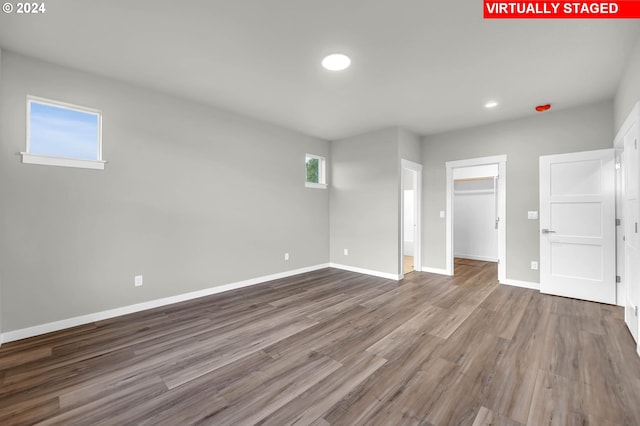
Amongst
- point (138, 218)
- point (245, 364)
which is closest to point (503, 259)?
point (245, 364)

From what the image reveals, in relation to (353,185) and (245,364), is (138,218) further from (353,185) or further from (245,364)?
(353,185)

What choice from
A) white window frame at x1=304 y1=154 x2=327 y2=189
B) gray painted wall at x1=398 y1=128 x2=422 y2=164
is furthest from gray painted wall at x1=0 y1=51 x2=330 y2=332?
white window frame at x1=304 y1=154 x2=327 y2=189

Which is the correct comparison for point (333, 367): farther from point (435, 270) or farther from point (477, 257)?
point (477, 257)

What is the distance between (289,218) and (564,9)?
431 cm

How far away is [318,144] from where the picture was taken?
18.9 feet

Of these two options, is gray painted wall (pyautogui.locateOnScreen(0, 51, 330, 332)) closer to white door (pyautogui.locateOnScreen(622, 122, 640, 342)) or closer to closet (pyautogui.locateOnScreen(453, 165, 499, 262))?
white door (pyautogui.locateOnScreen(622, 122, 640, 342))

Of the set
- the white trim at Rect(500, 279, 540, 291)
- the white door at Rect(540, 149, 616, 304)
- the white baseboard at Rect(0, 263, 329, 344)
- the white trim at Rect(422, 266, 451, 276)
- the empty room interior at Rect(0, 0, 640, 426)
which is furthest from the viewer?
the white trim at Rect(422, 266, 451, 276)

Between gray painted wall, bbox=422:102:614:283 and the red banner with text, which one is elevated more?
the red banner with text

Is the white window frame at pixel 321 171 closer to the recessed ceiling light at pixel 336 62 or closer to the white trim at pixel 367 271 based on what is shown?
the white trim at pixel 367 271

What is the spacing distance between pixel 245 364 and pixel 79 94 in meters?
3.39

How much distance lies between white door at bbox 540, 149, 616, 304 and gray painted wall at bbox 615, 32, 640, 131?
0.66 m

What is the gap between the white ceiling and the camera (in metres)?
2.09

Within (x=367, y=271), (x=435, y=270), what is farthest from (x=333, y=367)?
(x=435, y=270)

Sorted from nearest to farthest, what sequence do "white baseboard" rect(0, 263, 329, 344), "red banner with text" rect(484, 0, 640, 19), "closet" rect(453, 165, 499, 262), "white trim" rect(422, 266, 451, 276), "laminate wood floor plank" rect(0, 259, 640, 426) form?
1. "laminate wood floor plank" rect(0, 259, 640, 426)
2. "red banner with text" rect(484, 0, 640, 19)
3. "white baseboard" rect(0, 263, 329, 344)
4. "white trim" rect(422, 266, 451, 276)
5. "closet" rect(453, 165, 499, 262)
